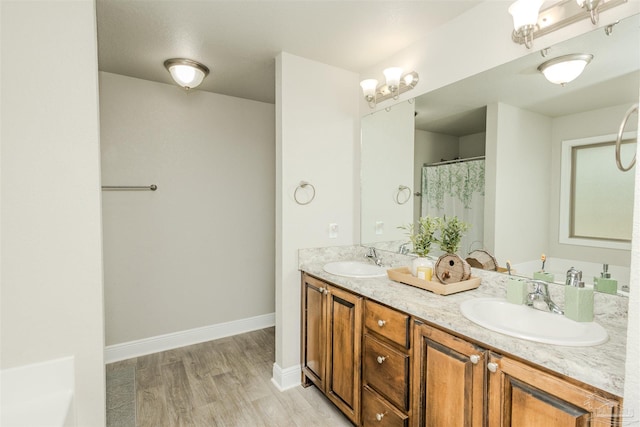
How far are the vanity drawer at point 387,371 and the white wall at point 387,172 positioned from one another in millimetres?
866

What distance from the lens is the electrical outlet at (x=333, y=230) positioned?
2445 millimetres

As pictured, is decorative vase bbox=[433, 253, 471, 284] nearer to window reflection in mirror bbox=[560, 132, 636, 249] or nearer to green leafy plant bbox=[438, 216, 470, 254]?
green leafy plant bbox=[438, 216, 470, 254]

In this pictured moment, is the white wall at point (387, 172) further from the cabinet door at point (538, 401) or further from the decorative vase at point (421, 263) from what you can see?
the cabinet door at point (538, 401)

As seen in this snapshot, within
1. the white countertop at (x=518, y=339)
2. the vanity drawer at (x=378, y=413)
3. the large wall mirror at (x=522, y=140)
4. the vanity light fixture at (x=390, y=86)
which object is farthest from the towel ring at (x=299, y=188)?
the vanity drawer at (x=378, y=413)

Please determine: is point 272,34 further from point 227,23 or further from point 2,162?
point 2,162

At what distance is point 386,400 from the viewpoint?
1.52 meters

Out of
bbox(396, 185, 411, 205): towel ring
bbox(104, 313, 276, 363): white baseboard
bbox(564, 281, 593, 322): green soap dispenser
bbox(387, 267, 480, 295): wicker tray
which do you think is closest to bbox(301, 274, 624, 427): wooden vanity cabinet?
bbox(387, 267, 480, 295): wicker tray

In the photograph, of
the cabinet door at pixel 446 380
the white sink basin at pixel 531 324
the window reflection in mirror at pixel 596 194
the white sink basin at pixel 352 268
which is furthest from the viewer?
the white sink basin at pixel 352 268

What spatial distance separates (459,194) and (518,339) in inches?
39.7

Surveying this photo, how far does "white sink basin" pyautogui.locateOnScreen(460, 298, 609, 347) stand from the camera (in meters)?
1.01

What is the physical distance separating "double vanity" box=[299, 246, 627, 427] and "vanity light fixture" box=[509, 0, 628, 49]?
114 cm

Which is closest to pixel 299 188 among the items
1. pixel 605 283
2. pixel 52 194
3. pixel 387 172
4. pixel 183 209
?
pixel 387 172

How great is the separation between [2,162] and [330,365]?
1.90 meters

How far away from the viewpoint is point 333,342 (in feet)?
6.25
